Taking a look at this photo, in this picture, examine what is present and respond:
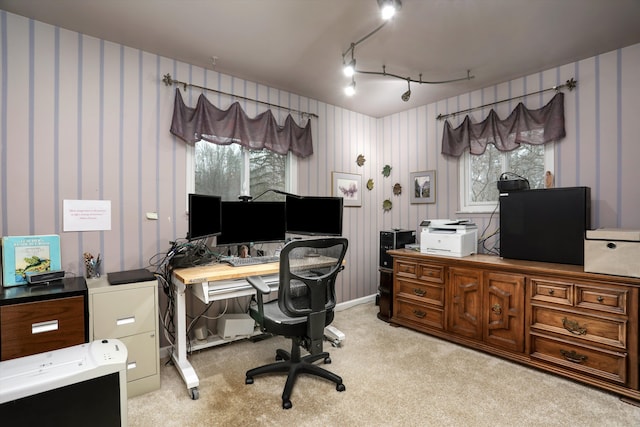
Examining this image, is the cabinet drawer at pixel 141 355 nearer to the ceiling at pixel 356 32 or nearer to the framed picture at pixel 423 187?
the ceiling at pixel 356 32

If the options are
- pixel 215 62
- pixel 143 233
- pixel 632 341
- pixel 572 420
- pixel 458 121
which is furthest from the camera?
pixel 458 121

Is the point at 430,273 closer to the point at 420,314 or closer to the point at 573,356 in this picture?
the point at 420,314

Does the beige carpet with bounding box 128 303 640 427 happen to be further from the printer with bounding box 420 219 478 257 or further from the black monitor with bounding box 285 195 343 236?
the black monitor with bounding box 285 195 343 236

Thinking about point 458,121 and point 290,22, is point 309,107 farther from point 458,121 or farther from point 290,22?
point 458,121

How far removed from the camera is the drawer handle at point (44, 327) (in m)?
1.75

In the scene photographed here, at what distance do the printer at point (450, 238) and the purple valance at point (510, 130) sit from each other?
34.6 inches

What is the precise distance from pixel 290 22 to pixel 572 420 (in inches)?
122

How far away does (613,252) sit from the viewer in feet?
7.00

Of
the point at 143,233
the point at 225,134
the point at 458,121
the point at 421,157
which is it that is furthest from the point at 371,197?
the point at 143,233

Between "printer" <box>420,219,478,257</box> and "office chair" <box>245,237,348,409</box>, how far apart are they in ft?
4.59

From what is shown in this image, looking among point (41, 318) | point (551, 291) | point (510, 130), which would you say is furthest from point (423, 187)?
point (41, 318)

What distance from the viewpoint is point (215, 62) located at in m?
2.75

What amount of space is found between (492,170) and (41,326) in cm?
395

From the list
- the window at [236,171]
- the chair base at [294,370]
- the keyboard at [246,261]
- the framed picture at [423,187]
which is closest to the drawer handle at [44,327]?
the keyboard at [246,261]
